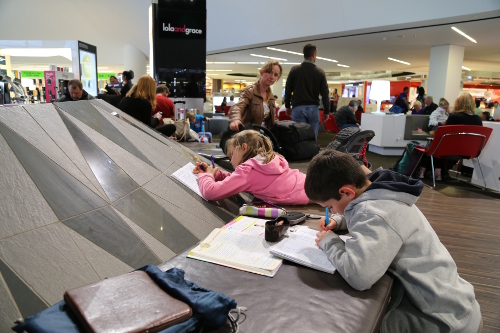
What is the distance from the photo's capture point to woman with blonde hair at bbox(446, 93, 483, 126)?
548 centimetres

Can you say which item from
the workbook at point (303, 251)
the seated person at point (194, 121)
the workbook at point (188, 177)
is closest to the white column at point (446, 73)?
the seated person at point (194, 121)

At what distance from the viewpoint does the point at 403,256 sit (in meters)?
1.30

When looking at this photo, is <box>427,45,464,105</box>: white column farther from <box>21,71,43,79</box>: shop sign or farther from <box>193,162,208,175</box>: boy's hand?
<box>21,71,43,79</box>: shop sign

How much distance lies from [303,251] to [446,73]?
10.7 m

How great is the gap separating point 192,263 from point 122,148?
953 millimetres

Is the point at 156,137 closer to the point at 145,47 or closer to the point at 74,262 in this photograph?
the point at 74,262

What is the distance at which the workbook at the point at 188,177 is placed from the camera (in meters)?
2.11

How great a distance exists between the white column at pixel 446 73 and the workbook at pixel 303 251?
10.4m

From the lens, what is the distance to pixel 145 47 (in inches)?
627

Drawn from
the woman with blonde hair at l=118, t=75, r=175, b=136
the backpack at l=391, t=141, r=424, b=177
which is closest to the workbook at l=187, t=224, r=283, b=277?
the woman with blonde hair at l=118, t=75, r=175, b=136

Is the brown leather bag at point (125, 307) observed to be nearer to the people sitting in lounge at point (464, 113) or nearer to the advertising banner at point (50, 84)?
the people sitting in lounge at point (464, 113)

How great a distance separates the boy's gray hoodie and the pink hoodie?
0.86 meters

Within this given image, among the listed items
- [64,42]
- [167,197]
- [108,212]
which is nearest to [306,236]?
[167,197]

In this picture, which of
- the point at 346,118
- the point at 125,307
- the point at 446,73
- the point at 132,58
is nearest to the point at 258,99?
the point at 125,307
